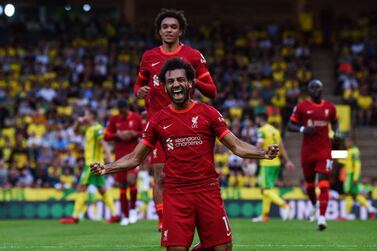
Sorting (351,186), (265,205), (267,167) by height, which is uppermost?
(267,167)

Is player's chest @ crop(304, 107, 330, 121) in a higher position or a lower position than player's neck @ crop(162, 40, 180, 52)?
lower

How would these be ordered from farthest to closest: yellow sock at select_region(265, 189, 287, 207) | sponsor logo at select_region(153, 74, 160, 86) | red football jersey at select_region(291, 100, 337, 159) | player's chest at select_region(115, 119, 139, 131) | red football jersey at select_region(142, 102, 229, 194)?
yellow sock at select_region(265, 189, 287, 207) < player's chest at select_region(115, 119, 139, 131) < red football jersey at select_region(291, 100, 337, 159) < sponsor logo at select_region(153, 74, 160, 86) < red football jersey at select_region(142, 102, 229, 194)

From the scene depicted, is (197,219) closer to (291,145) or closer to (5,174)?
(5,174)

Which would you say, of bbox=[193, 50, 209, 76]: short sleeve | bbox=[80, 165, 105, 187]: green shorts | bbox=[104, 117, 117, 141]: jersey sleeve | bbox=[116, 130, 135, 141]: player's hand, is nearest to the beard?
bbox=[193, 50, 209, 76]: short sleeve

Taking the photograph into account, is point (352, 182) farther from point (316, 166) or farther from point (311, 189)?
point (316, 166)

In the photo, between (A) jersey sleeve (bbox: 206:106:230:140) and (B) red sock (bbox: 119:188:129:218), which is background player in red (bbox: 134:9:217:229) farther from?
(B) red sock (bbox: 119:188:129:218)

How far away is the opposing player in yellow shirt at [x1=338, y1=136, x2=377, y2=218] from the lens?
2320cm

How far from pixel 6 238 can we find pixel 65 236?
981 millimetres

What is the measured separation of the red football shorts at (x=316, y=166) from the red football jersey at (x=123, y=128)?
365cm

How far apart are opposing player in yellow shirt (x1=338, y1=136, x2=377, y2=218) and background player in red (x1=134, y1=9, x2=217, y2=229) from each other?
11.2 meters

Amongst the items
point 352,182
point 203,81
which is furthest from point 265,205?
point 203,81

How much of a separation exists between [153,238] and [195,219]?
16.3 ft

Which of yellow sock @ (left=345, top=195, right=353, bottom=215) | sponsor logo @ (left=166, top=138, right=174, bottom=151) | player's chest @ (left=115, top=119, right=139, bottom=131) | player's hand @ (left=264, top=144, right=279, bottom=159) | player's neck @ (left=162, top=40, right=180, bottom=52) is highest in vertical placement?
player's neck @ (left=162, top=40, right=180, bottom=52)

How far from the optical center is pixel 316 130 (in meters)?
17.1
